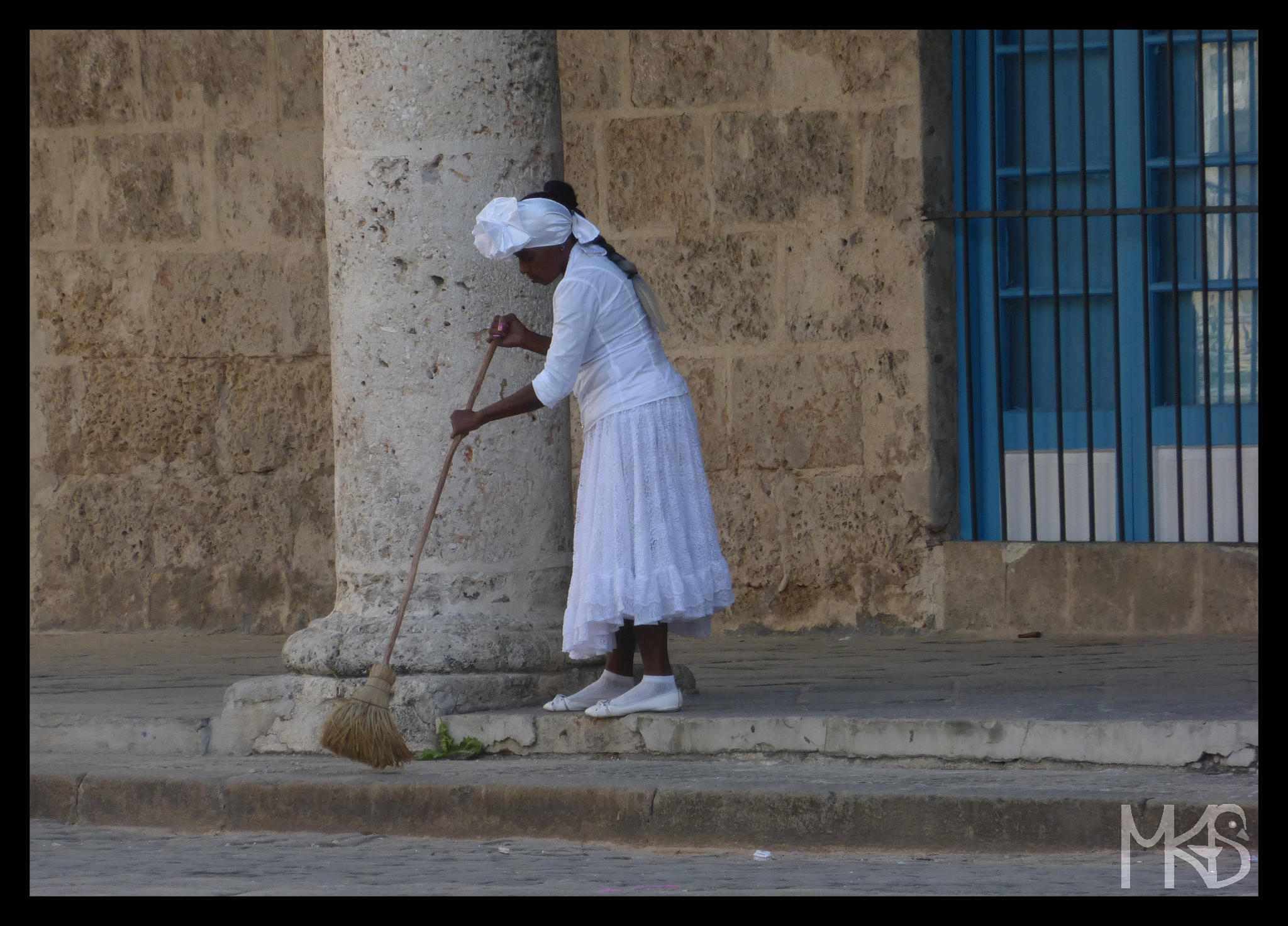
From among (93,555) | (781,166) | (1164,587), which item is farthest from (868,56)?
(93,555)

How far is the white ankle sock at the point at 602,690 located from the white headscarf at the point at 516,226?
139 centimetres

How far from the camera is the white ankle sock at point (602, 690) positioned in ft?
19.9

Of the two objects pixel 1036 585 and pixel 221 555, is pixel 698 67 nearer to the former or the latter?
pixel 1036 585

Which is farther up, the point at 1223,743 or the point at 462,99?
the point at 462,99

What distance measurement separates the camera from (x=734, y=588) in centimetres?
877

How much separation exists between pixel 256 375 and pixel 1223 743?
5460 mm

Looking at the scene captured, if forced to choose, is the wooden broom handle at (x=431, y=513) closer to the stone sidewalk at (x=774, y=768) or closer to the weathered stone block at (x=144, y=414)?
the stone sidewalk at (x=774, y=768)

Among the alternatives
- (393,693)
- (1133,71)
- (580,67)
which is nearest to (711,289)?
(580,67)

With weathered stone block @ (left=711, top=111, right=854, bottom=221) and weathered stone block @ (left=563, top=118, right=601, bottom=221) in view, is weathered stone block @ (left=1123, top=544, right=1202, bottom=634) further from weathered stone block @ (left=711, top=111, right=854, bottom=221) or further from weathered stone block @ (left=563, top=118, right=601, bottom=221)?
weathered stone block @ (left=563, top=118, right=601, bottom=221)

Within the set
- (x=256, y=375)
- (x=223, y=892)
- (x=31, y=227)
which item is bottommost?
(x=223, y=892)

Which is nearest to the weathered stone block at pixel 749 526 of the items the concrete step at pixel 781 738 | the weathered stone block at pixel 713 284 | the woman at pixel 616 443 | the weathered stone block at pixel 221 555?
the weathered stone block at pixel 713 284

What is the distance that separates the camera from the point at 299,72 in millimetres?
9242

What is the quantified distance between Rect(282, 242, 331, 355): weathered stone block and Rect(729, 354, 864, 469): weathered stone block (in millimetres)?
2029

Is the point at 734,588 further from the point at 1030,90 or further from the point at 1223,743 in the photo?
the point at 1223,743
